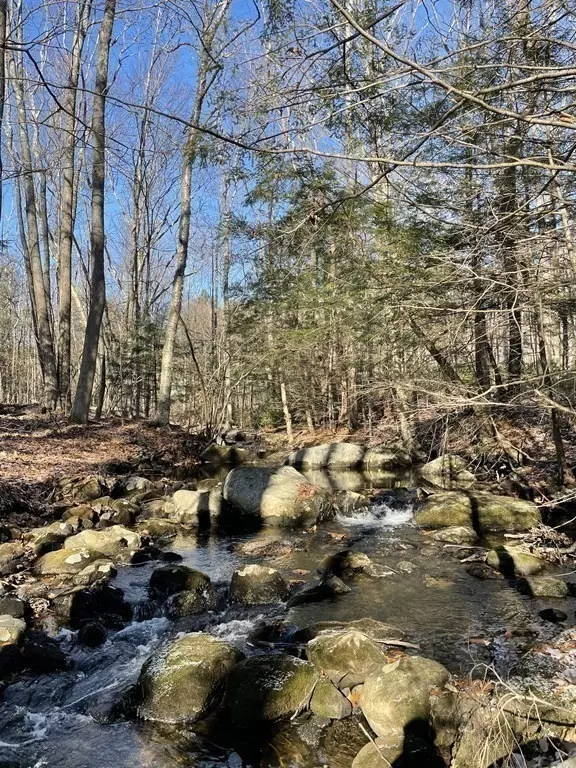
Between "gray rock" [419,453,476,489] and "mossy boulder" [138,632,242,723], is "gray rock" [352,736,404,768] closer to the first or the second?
"mossy boulder" [138,632,242,723]

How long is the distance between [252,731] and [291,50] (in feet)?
14.8

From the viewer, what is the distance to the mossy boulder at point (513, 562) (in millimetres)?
7242

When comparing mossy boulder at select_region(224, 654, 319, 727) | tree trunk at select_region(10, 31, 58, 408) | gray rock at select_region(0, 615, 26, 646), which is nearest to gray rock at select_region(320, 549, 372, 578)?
mossy boulder at select_region(224, 654, 319, 727)

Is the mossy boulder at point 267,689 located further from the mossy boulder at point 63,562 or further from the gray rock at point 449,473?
the gray rock at point 449,473

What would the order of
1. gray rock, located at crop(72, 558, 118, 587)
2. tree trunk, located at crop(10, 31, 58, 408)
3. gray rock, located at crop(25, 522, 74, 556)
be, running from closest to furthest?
gray rock, located at crop(72, 558, 118, 587)
gray rock, located at crop(25, 522, 74, 556)
tree trunk, located at crop(10, 31, 58, 408)

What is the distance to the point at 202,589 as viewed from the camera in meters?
6.71

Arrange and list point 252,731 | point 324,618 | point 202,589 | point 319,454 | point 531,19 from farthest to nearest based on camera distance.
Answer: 1. point 319,454
2. point 202,589
3. point 324,618
4. point 252,731
5. point 531,19

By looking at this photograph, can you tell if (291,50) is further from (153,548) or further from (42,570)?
(153,548)

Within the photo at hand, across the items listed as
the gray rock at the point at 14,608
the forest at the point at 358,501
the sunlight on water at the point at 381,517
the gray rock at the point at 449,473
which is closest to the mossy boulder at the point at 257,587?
the forest at the point at 358,501

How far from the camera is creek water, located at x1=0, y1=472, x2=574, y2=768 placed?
392 centimetres

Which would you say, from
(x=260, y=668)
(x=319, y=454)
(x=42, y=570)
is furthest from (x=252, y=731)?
(x=319, y=454)

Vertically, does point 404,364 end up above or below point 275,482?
above

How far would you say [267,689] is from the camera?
4.36m

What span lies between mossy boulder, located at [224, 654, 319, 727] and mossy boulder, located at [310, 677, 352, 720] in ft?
0.18
